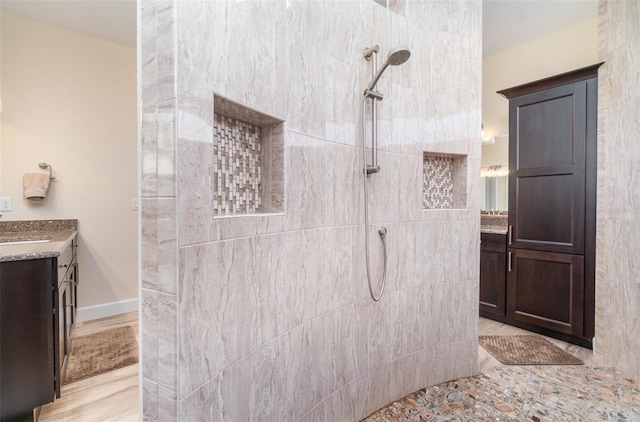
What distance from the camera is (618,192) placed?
7.54 feet

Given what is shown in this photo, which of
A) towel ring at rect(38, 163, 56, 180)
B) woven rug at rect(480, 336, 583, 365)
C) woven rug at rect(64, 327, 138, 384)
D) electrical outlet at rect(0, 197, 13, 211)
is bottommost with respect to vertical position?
woven rug at rect(480, 336, 583, 365)

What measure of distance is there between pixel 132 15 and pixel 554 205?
162 inches

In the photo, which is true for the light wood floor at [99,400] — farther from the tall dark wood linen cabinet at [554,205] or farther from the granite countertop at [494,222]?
the granite countertop at [494,222]

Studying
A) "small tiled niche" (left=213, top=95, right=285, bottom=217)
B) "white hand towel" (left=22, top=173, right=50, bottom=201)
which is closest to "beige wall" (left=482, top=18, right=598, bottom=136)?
"small tiled niche" (left=213, top=95, right=285, bottom=217)

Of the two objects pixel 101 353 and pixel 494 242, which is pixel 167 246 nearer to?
pixel 101 353

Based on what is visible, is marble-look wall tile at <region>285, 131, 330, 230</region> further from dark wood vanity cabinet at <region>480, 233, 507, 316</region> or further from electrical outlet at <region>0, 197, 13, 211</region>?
electrical outlet at <region>0, 197, 13, 211</region>

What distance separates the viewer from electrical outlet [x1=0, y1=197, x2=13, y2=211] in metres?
2.70

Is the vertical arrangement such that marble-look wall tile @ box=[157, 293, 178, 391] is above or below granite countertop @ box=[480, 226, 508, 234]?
below

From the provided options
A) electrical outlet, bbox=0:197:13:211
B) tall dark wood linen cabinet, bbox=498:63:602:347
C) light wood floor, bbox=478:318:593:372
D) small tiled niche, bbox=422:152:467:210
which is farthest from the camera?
electrical outlet, bbox=0:197:13:211

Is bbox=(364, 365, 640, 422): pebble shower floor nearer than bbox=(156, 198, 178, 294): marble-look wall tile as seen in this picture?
No

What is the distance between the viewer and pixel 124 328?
2924 mm

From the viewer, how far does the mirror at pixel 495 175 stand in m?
3.61

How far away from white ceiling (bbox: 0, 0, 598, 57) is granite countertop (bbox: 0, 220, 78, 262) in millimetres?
1851

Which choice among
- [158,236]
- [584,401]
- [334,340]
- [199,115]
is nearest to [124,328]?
[334,340]
